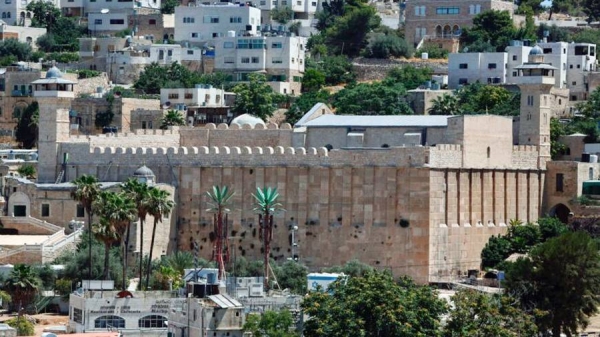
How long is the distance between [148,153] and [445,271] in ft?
52.4

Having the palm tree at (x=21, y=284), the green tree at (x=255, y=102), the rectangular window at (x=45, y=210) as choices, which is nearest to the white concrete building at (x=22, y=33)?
the green tree at (x=255, y=102)

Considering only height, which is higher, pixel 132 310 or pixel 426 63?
pixel 426 63

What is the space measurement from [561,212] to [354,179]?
1330 centimetres

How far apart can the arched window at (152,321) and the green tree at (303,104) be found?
4125 cm

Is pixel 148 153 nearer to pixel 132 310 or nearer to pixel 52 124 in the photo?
pixel 52 124

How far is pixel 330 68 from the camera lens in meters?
156

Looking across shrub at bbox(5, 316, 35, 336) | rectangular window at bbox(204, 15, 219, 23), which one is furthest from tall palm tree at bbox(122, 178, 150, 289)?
rectangular window at bbox(204, 15, 219, 23)

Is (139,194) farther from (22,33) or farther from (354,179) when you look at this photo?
(22,33)

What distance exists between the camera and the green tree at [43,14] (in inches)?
6993

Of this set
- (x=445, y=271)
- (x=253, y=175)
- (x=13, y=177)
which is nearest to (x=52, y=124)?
(x=13, y=177)

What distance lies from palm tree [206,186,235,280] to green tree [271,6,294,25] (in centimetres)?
5615

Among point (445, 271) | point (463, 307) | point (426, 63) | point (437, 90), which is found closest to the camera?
point (463, 307)

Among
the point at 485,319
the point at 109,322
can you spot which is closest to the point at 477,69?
the point at 109,322

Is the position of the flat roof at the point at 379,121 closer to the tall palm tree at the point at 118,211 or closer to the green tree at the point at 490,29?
the tall palm tree at the point at 118,211
